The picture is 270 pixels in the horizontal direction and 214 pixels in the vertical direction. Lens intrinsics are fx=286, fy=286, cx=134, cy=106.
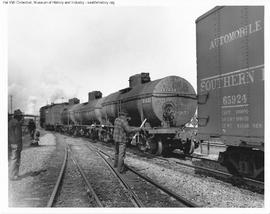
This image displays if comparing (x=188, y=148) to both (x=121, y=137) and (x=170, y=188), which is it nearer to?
(x=121, y=137)

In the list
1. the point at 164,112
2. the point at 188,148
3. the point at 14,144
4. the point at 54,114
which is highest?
the point at 54,114

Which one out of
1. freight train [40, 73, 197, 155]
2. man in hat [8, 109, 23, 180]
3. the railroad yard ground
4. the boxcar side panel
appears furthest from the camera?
freight train [40, 73, 197, 155]

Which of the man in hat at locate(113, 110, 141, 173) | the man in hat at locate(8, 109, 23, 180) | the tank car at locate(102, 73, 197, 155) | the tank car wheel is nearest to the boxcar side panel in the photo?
the man in hat at locate(113, 110, 141, 173)

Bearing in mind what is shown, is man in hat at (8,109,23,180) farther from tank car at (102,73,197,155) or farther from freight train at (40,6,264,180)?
tank car at (102,73,197,155)

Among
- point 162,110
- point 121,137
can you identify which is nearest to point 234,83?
point 121,137

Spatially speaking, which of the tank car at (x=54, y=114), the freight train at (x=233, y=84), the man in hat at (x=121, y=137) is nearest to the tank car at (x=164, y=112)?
the man in hat at (x=121, y=137)

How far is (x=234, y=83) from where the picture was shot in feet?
22.8

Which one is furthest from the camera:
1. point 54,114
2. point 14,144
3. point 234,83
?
point 54,114

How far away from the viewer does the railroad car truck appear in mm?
6297

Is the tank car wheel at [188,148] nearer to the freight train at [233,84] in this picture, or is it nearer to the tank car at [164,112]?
the tank car at [164,112]

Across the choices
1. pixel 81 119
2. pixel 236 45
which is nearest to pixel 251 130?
pixel 236 45

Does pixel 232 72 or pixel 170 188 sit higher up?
pixel 232 72
